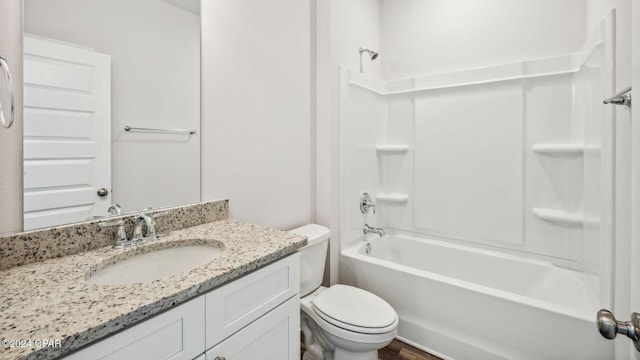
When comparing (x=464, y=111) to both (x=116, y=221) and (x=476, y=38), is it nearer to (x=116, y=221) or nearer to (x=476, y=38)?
(x=476, y=38)

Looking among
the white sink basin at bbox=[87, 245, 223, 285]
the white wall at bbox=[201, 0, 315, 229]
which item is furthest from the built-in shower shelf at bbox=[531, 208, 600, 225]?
the white sink basin at bbox=[87, 245, 223, 285]

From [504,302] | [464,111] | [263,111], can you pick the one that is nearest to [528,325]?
[504,302]

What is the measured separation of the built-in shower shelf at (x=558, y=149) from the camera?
177cm

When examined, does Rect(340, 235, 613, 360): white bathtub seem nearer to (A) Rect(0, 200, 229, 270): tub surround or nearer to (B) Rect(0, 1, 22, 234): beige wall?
(A) Rect(0, 200, 229, 270): tub surround

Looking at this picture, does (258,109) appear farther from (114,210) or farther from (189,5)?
(114,210)

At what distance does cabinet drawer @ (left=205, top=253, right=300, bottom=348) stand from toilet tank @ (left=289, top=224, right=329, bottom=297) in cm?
52

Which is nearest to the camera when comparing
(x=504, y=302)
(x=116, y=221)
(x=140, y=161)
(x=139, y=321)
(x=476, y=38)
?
(x=139, y=321)

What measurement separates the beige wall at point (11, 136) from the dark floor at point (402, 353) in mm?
1862

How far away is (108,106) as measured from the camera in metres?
1.08

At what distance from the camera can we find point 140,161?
119 centimetres

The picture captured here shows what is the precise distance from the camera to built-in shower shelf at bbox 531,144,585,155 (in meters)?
1.77

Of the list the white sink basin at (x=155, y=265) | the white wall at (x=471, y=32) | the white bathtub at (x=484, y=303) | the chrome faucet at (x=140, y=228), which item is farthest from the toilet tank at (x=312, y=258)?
the white wall at (x=471, y=32)

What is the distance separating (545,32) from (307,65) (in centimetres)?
167

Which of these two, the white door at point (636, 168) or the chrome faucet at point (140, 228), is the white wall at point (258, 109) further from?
the white door at point (636, 168)
